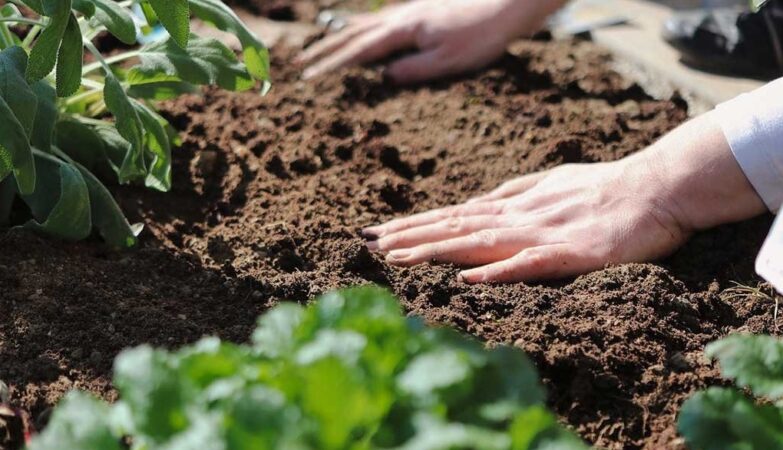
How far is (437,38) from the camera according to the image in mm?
3785

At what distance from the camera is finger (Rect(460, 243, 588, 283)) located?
2352 millimetres

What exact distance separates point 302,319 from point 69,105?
1.53 metres

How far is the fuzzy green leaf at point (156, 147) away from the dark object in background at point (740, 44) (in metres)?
2.28

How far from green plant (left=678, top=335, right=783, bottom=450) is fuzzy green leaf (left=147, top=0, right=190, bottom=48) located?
1.25 metres

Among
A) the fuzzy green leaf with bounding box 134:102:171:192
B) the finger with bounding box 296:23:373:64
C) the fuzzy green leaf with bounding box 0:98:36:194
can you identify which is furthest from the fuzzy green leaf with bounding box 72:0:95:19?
the finger with bounding box 296:23:373:64

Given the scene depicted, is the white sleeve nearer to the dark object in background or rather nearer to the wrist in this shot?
the wrist

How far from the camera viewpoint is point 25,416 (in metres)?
1.80

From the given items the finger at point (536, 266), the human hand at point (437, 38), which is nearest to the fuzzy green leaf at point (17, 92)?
the finger at point (536, 266)

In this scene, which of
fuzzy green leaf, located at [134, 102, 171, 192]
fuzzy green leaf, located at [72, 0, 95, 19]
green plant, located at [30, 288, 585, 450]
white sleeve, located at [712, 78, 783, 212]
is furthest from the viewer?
fuzzy green leaf, located at [134, 102, 171, 192]

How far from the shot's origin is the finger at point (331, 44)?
391 cm

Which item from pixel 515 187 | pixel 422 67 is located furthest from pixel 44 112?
pixel 422 67

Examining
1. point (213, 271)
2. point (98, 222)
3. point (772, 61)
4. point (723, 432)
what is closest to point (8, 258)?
point (98, 222)

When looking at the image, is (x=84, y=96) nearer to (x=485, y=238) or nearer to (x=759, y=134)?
(x=485, y=238)

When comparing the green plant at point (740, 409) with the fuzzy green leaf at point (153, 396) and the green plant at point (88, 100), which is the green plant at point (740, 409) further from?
the green plant at point (88, 100)
